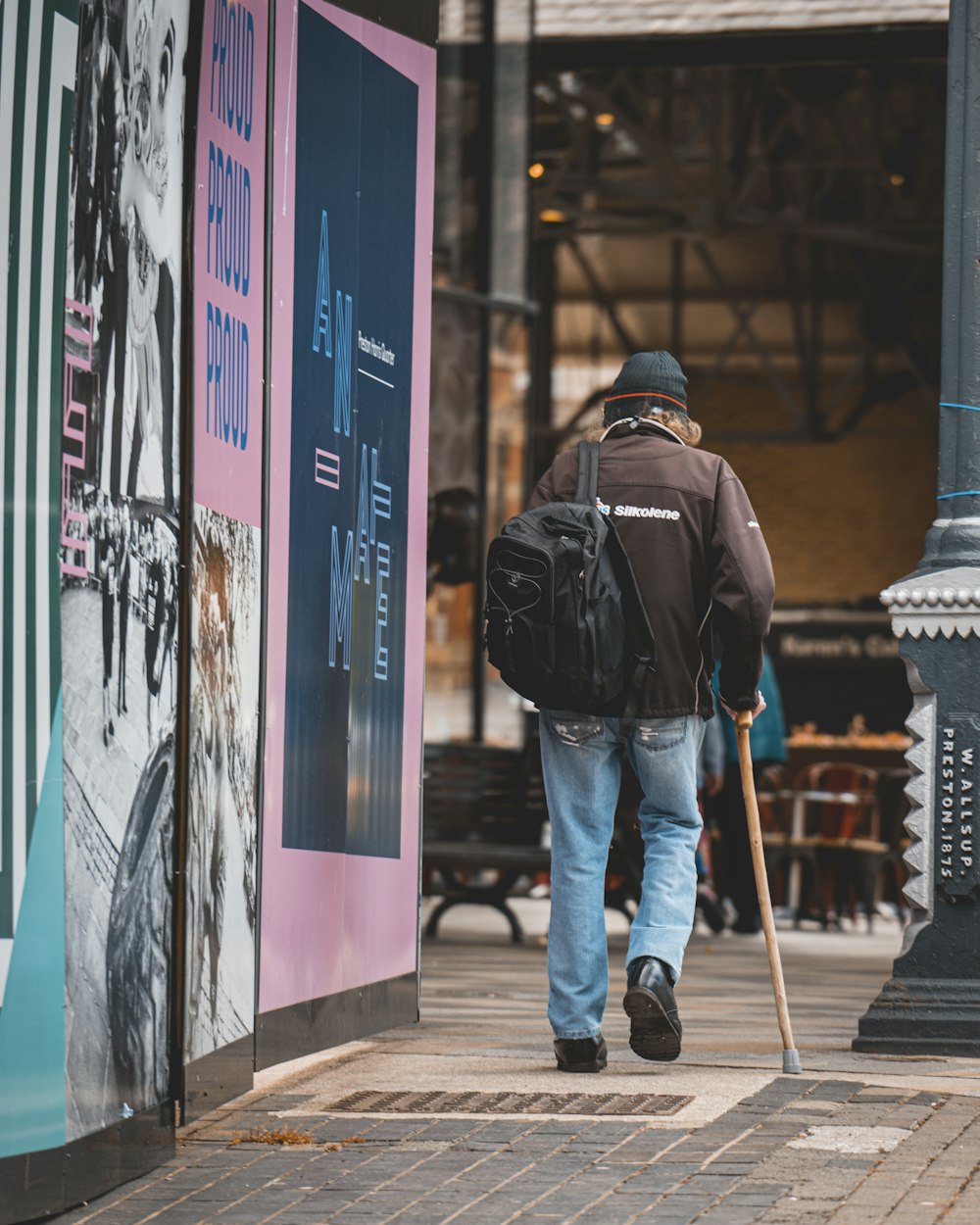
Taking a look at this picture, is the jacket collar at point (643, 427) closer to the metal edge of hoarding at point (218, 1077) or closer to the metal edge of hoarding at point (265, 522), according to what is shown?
the metal edge of hoarding at point (265, 522)

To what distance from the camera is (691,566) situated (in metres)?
5.96

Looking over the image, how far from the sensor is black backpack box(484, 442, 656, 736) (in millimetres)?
5727

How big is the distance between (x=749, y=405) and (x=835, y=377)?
1.94 m

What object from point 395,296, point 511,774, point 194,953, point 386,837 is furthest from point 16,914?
point 511,774

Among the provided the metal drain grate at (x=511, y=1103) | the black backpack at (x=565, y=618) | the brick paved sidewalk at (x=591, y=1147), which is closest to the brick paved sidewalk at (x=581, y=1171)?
the brick paved sidewalk at (x=591, y=1147)

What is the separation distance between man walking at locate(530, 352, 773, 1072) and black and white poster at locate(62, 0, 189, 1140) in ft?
5.12

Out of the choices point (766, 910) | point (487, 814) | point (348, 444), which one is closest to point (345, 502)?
point (348, 444)

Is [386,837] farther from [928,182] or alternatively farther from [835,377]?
[835,377]

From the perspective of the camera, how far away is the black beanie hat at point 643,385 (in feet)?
20.3

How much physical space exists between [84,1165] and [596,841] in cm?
215

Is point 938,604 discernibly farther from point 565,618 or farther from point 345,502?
point 345,502

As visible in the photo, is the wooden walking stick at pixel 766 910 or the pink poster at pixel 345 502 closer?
the pink poster at pixel 345 502

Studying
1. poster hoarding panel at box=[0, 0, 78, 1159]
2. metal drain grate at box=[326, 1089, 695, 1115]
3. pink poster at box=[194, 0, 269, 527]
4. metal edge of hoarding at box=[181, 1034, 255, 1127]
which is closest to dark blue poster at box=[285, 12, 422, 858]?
pink poster at box=[194, 0, 269, 527]

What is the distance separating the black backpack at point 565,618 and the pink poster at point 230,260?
2.49 feet
